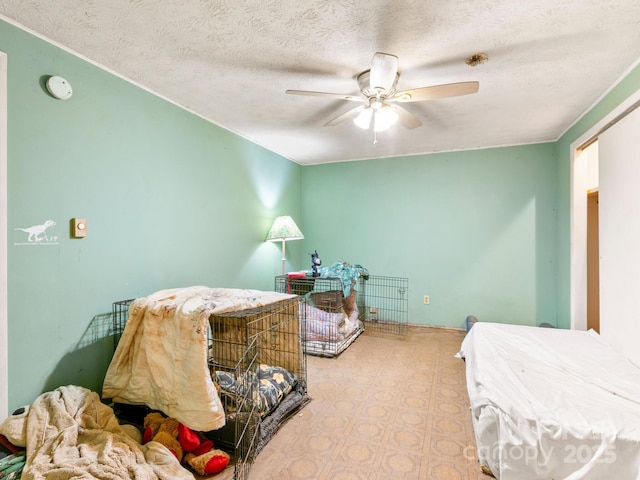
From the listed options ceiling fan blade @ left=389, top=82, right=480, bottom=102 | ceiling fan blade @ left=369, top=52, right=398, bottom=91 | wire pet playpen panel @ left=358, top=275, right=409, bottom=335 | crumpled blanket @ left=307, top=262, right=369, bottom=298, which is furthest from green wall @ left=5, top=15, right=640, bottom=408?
ceiling fan blade @ left=369, top=52, right=398, bottom=91

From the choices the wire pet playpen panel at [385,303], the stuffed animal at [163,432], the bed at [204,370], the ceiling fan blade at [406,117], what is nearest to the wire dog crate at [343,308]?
the wire pet playpen panel at [385,303]

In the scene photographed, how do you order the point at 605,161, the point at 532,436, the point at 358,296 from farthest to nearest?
the point at 358,296
the point at 605,161
the point at 532,436

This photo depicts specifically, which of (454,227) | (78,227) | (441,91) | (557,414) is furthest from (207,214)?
(454,227)

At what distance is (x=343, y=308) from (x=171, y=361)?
2296mm

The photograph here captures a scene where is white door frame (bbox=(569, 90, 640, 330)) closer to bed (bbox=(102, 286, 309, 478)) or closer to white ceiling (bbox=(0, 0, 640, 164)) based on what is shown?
white ceiling (bbox=(0, 0, 640, 164))

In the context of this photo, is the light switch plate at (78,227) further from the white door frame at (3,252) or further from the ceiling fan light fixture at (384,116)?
the ceiling fan light fixture at (384,116)

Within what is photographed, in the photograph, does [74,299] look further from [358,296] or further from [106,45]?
[358,296]

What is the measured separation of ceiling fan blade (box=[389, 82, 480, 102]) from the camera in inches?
65.1

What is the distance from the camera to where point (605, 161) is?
2.28 m

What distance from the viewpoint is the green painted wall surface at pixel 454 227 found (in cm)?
353

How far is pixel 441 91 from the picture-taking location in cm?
174

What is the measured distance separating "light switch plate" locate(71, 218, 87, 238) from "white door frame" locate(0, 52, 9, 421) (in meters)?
0.30

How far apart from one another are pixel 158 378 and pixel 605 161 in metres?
3.42

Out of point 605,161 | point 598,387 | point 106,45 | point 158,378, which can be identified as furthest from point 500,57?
point 158,378
